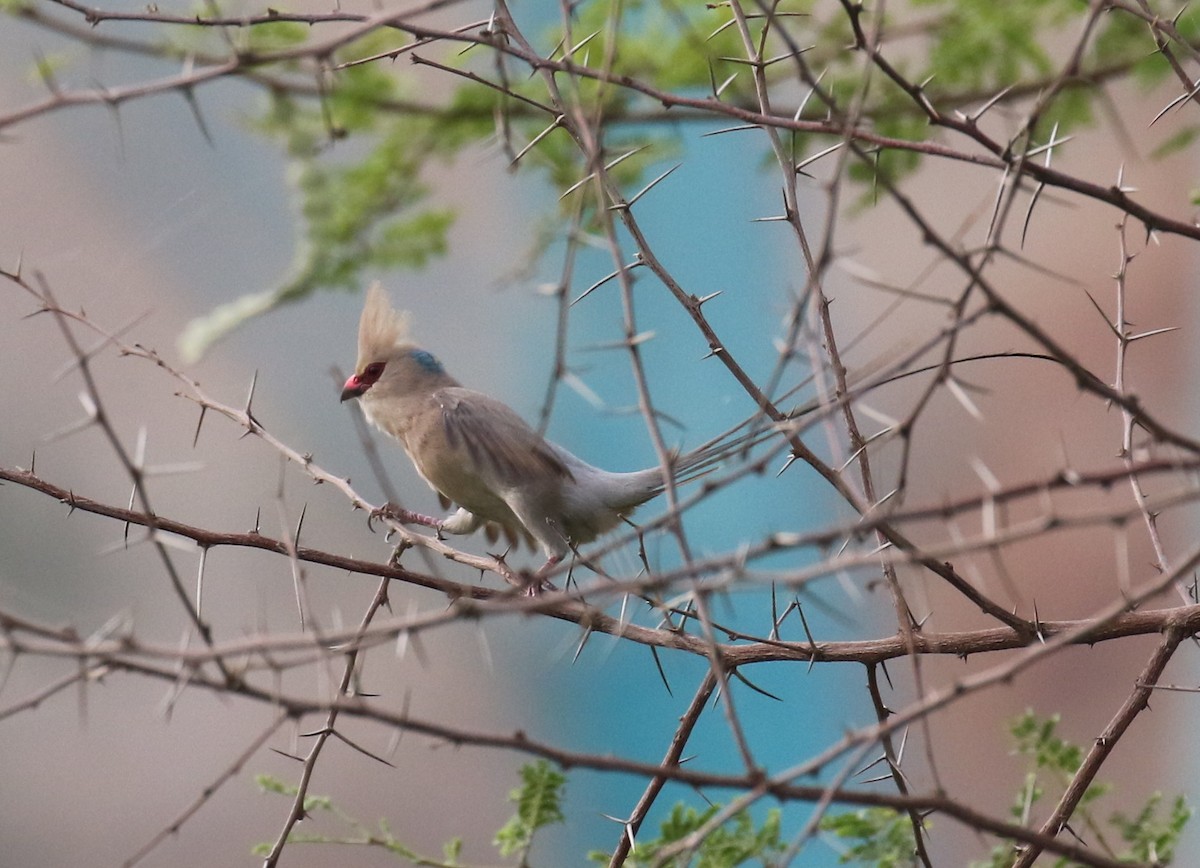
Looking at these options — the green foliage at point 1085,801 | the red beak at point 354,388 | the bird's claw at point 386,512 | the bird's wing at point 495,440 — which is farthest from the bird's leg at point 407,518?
the green foliage at point 1085,801

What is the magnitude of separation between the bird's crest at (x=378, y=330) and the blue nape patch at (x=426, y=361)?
4 centimetres

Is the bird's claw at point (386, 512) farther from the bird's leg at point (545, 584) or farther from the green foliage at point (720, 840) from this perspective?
the green foliage at point (720, 840)

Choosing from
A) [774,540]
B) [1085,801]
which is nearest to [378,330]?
[1085,801]

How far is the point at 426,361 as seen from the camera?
179cm

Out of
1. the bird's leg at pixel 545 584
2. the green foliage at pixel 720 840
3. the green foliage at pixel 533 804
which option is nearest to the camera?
the green foliage at pixel 720 840

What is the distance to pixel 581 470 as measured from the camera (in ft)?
5.39

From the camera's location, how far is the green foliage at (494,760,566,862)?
136 centimetres

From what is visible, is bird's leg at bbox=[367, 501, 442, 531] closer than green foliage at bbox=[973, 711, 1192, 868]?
No

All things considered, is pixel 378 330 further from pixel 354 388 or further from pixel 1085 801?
pixel 1085 801

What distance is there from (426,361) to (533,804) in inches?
27.6

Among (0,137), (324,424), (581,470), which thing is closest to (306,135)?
(324,424)

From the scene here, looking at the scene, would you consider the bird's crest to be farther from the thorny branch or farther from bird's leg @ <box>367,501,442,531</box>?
the thorny branch

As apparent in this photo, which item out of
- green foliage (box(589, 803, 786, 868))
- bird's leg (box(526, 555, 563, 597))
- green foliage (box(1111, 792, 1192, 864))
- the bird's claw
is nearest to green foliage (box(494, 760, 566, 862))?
green foliage (box(589, 803, 786, 868))

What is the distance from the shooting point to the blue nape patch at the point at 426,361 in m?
1.78
